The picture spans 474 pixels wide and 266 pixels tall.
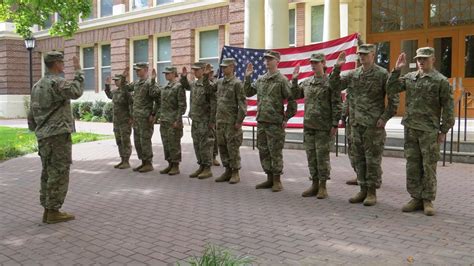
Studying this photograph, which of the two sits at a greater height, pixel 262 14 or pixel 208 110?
pixel 262 14

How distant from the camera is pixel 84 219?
236 inches

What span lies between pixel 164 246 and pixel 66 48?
25.0m

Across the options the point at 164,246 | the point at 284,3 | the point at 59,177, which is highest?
the point at 284,3

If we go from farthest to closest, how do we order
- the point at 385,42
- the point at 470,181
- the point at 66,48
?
the point at 66,48, the point at 385,42, the point at 470,181

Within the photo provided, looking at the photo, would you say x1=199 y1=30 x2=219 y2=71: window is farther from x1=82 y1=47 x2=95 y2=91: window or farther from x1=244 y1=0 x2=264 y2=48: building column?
x1=82 y1=47 x2=95 y2=91: window

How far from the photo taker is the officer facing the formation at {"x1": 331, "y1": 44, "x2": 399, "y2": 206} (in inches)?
247

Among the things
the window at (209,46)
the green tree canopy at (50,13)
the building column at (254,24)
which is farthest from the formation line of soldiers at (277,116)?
the window at (209,46)

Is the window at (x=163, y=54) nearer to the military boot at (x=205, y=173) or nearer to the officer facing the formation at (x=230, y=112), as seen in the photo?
the military boot at (x=205, y=173)

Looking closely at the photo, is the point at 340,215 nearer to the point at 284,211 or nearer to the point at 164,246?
the point at 284,211

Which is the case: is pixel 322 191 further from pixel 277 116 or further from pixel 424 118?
pixel 424 118

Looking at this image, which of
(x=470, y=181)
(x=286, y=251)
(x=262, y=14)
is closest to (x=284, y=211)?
(x=286, y=251)

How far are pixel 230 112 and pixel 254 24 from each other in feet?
25.9

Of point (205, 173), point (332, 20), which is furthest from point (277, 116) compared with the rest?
point (332, 20)

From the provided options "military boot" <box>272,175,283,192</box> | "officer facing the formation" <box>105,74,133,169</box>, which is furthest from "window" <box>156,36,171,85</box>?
"military boot" <box>272,175,283,192</box>
